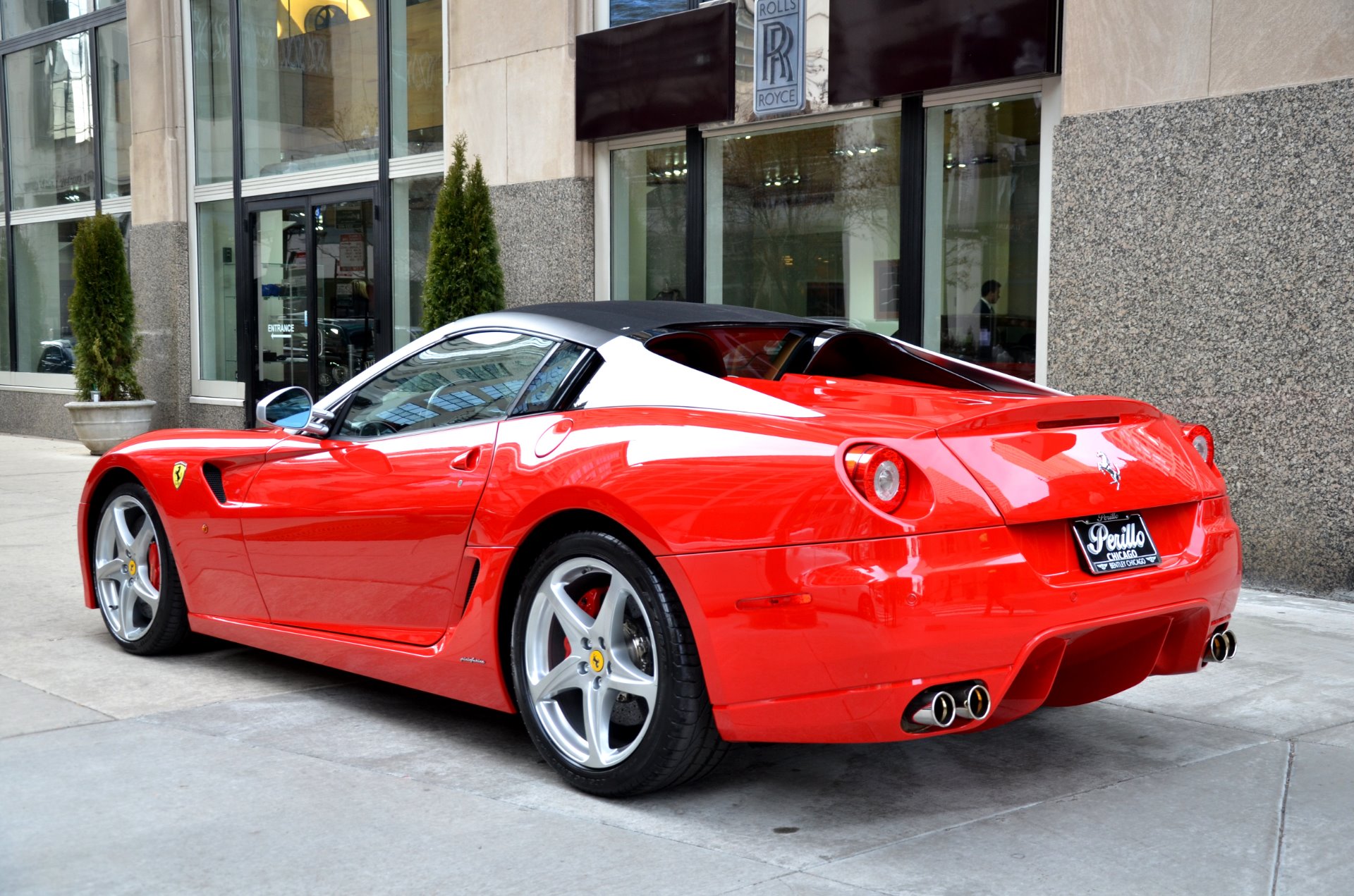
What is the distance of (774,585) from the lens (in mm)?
3195

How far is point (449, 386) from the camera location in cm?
436

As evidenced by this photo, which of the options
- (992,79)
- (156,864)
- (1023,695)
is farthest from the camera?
(992,79)

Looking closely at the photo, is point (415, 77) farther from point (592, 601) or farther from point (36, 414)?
point (592, 601)

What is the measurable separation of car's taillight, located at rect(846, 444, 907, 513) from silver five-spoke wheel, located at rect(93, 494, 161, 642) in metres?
3.16

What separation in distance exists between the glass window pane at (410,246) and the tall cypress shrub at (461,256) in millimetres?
1443

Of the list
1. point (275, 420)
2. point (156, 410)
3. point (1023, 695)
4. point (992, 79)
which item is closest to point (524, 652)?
point (1023, 695)

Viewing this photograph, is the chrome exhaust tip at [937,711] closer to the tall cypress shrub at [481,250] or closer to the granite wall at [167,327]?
the tall cypress shrub at [481,250]

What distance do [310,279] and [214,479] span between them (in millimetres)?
9339

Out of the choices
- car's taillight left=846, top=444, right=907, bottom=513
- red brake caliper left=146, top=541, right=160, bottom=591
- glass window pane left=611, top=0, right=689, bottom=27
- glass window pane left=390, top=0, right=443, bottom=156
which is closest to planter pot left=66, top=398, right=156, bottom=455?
glass window pane left=390, top=0, right=443, bottom=156

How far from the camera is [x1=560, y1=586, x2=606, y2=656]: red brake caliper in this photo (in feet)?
12.1

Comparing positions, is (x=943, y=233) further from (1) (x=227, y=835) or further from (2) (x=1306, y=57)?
(1) (x=227, y=835)

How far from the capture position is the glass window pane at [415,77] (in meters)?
12.4

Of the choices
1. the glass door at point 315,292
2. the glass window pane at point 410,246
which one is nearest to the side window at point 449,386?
the glass window pane at point 410,246

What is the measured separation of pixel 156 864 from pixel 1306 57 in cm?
631
